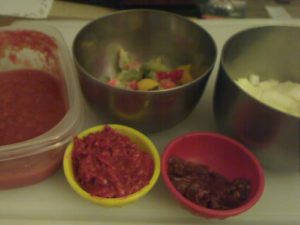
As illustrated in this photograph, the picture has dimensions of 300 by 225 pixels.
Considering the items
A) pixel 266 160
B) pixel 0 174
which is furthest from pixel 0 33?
pixel 266 160

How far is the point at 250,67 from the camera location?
2.64ft

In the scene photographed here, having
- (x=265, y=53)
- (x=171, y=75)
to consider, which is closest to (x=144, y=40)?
(x=171, y=75)

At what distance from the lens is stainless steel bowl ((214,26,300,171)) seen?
0.59m

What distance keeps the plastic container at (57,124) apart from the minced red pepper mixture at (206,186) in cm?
19

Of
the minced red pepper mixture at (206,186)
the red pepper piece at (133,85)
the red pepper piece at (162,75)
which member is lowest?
the minced red pepper mixture at (206,186)

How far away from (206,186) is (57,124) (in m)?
0.27

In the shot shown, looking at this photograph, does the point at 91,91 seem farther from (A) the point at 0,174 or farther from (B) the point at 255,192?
(B) the point at 255,192

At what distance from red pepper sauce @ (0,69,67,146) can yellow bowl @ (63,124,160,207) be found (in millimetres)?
85

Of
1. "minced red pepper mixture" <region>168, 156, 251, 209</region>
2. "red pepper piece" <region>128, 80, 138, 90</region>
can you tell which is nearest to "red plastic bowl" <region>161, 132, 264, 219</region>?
"minced red pepper mixture" <region>168, 156, 251, 209</region>

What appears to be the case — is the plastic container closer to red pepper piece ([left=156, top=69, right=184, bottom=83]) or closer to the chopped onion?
red pepper piece ([left=156, top=69, right=184, bottom=83])

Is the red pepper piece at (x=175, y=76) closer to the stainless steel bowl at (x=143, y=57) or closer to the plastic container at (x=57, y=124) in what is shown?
the stainless steel bowl at (x=143, y=57)

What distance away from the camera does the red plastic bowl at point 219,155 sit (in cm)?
63

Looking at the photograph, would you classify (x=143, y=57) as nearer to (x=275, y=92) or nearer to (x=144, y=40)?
(x=144, y=40)

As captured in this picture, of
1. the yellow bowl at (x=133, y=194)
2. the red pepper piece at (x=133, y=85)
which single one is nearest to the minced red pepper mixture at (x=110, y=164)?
the yellow bowl at (x=133, y=194)
